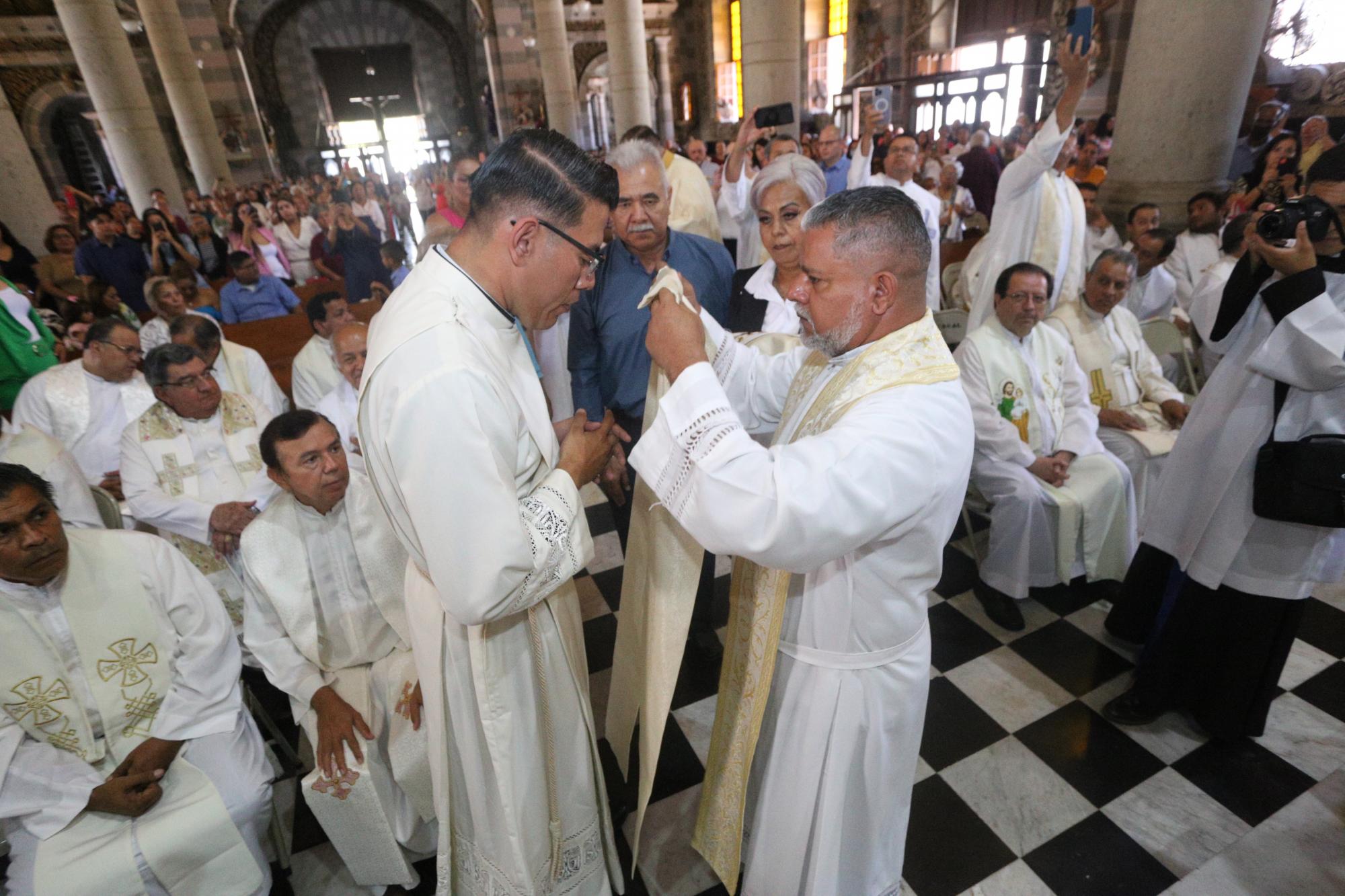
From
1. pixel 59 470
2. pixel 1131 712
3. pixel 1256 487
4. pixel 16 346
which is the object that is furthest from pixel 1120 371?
pixel 16 346

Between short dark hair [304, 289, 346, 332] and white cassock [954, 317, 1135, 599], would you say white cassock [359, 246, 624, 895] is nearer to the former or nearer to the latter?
white cassock [954, 317, 1135, 599]

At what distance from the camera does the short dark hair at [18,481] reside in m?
1.82

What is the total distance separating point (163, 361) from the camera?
114 inches

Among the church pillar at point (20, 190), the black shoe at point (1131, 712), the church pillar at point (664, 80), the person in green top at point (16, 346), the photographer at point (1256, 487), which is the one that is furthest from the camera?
the church pillar at point (664, 80)

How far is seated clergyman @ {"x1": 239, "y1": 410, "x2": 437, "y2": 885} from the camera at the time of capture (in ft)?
6.86

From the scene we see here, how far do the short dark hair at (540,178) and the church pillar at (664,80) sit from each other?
23.9 metres

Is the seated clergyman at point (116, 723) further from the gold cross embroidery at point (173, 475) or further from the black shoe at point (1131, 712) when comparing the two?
the black shoe at point (1131, 712)

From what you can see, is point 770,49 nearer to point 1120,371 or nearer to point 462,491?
point 1120,371

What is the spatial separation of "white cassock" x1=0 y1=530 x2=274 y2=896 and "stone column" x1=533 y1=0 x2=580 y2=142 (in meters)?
14.6

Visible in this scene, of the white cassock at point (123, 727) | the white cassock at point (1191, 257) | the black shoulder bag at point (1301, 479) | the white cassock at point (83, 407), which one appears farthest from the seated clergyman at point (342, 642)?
the white cassock at point (1191, 257)

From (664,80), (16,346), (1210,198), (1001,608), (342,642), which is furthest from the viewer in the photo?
(664,80)

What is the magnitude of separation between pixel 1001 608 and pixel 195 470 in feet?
12.2

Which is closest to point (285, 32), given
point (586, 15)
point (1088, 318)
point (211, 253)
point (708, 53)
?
point (586, 15)

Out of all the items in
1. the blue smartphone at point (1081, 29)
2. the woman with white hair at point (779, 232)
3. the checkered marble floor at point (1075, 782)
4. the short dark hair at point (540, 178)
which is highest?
the blue smartphone at point (1081, 29)
